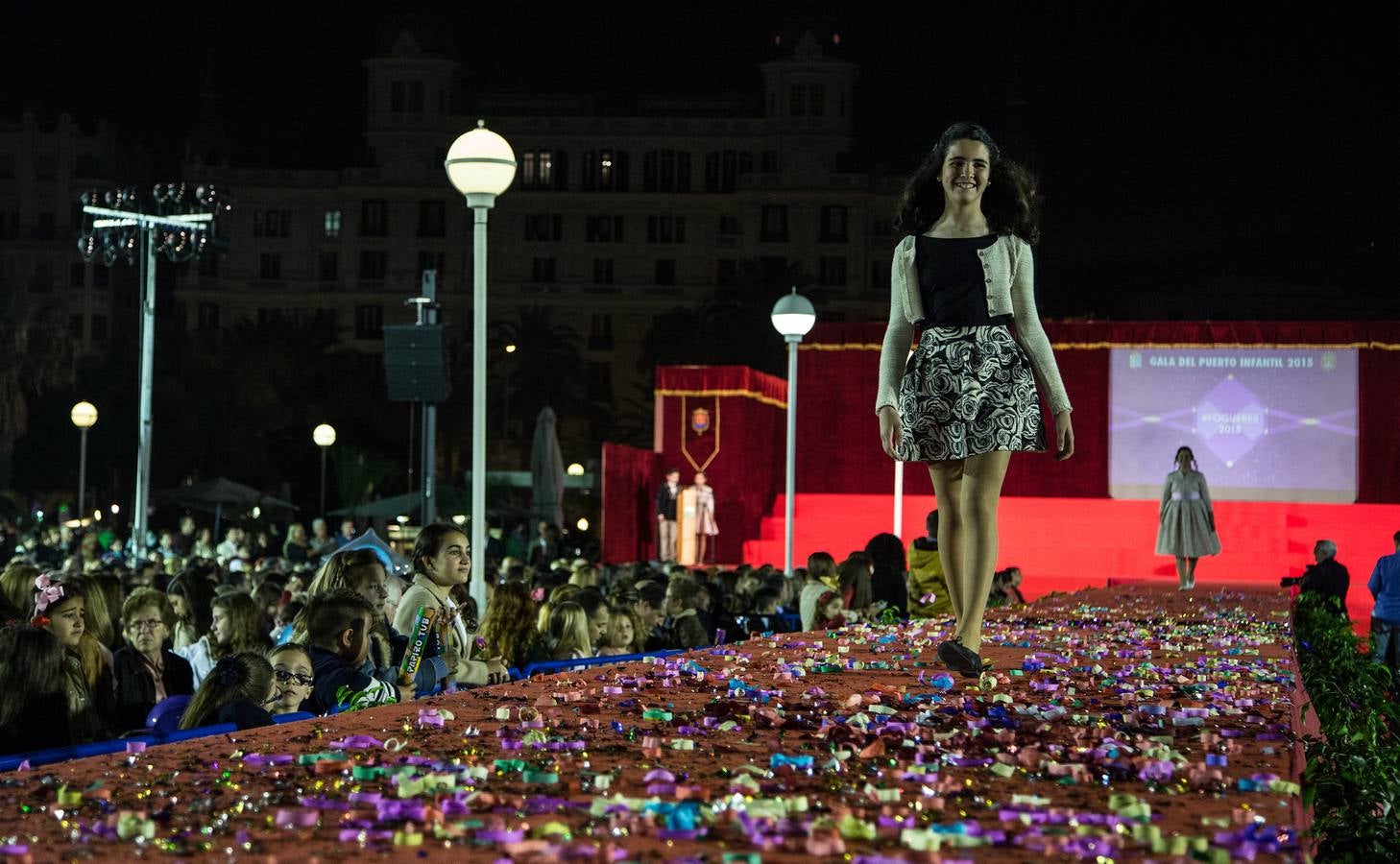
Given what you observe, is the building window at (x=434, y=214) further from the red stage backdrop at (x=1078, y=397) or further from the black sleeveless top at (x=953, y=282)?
the black sleeveless top at (x=953, y=282)

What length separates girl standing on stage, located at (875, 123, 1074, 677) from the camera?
5.28 meters

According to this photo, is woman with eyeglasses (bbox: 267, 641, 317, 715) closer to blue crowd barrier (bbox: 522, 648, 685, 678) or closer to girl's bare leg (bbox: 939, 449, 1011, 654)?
blue crowd barrier (bbox: 522, 648, 685, 678)

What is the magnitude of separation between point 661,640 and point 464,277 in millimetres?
74015

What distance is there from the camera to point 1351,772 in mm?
5227

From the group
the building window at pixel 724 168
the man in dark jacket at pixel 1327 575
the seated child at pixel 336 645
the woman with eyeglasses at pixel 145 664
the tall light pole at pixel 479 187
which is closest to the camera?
the seated child at pixel 336 645

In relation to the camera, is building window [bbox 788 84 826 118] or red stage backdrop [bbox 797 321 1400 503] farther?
building window [bbox 788 84 826 118]

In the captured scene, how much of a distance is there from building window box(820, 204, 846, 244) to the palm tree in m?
37.3

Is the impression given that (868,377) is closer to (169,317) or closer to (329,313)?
(329,313)

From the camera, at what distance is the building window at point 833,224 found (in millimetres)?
78500

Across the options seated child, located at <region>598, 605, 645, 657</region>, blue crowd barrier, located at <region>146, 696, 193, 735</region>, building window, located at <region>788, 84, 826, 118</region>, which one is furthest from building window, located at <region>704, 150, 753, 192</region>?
blue crowd barrier, located at <region>146, 696, 193, 735</region>

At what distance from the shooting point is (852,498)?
1056 inches

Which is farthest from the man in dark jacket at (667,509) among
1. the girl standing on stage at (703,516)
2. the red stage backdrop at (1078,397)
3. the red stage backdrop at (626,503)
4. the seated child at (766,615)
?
the seated child at (766,615)

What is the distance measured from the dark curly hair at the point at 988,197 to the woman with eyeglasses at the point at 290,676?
2370mm

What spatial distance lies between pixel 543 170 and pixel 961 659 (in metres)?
77.9
